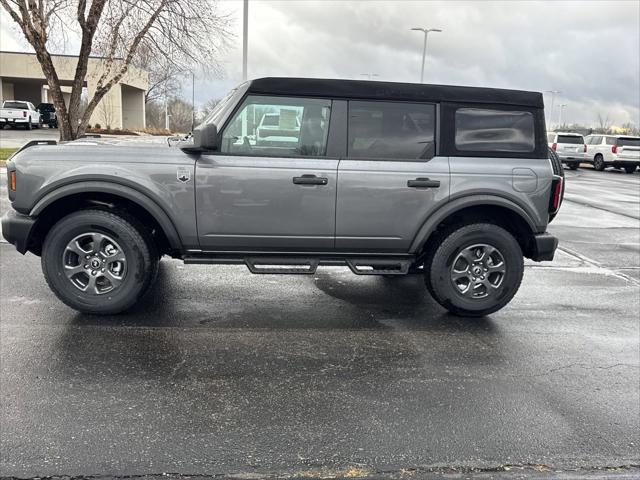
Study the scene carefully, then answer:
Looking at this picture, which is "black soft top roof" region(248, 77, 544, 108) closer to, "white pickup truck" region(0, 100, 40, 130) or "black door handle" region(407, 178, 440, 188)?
"black door handle" region(407, 178, 440, 188)

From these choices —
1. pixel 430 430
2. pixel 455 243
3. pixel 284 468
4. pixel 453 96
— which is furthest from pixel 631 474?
pixel 453 96

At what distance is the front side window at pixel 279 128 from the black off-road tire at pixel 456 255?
1.39 meters

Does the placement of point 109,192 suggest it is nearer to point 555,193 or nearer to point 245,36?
point 555,193

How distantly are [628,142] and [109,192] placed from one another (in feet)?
97.1

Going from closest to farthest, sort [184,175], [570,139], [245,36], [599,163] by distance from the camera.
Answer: [184,175], [245,36], [599,163], [570,139]

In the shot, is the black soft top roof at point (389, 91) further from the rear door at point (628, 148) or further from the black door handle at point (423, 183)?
the rear door at point (628, 148)

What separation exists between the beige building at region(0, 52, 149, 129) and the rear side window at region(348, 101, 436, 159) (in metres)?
28.8

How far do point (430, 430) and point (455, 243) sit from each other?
2121 mm

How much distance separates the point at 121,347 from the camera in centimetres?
412

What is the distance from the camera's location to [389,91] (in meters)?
4.79

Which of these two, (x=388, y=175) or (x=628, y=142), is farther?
(x=628, y=142)

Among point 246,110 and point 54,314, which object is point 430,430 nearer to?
point 246,110

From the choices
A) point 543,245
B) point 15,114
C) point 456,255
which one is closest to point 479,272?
point 456,255

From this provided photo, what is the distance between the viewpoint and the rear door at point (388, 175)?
4711mm
